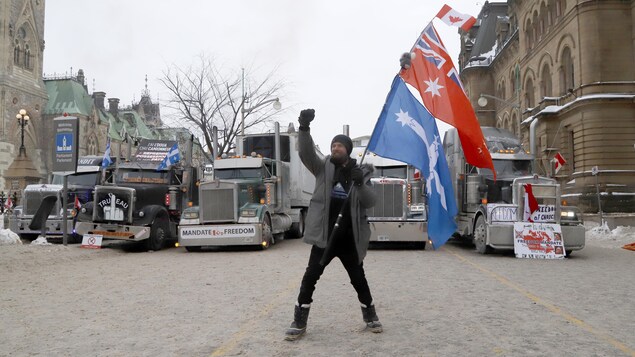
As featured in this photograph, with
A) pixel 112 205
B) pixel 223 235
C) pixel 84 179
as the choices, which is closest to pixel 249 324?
pixel 223 235

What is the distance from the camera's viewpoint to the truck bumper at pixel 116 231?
1578cm

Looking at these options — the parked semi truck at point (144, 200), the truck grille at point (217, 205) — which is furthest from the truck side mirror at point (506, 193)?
the parked semi truck at point (144, 200)

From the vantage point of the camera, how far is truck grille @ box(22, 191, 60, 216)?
62.7 ft

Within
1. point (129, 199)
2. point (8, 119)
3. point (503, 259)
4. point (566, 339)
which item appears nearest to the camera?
point (566, 339)

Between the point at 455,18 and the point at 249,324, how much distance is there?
584 centimetres

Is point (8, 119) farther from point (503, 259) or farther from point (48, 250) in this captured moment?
point (503, 259)

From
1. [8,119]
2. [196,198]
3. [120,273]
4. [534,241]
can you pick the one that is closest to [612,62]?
[534,241]

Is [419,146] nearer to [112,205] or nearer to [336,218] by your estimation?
[336,218]

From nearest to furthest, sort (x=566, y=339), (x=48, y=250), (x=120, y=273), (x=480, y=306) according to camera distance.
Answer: (x=566, y=339) < (x=480, y=306) < (x=120, y=273) < (x=48, y=250)

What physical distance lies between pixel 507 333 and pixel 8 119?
71486 mm

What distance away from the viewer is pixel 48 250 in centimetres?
1459

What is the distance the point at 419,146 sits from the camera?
305 inches

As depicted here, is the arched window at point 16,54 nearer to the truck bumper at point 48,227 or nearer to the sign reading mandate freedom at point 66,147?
the truck bumper at point 48,227

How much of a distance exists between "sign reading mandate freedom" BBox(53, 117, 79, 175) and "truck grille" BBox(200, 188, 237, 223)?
4.20 m
